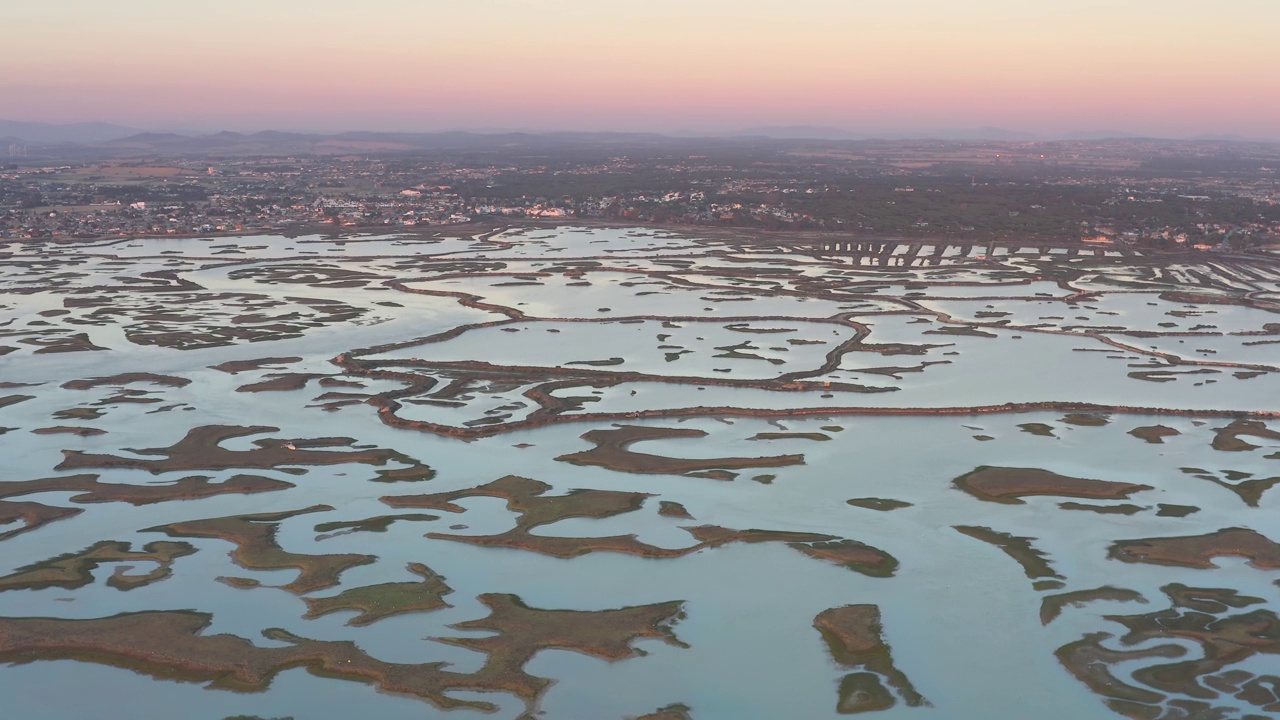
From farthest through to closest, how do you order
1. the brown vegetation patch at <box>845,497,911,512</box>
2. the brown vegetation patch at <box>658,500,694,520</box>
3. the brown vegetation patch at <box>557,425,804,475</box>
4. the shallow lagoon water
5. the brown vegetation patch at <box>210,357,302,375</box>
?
the brown vegetation patch at <box>210,357,302,375</box> → the brown vegetation patch at <box>557,425,804,475</box> → the brown vegetation patch at <box>845,497,911,512</box> → the brown vegetation patch at <box>658,500,694,520</box> → the shallow lagoon water

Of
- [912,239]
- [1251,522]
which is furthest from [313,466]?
[912,239]

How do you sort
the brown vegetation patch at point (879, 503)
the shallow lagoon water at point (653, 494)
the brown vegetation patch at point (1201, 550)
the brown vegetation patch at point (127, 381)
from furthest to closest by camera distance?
the brown vegetation patch at point (127, 381) → the brown vegetation patch at point (879, 503) → the brown vegetation patch at point (1201, 550) → the shallow lagoon water at point (653, 494)

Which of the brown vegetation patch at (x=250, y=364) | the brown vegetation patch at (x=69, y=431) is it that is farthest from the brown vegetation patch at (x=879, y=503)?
the brown vegetation patch at (x=250, y=364)

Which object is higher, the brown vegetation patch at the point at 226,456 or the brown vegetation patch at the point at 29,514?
the brown vegetation patch at the point at 226,456

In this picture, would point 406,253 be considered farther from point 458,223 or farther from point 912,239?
point 912,239

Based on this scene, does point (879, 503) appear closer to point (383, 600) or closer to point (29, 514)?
point (383, 600)

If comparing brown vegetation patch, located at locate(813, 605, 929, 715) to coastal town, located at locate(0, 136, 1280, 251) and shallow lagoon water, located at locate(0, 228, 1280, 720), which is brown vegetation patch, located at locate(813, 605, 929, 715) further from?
coastal town, located at locate(0, 136, 1280, 251)

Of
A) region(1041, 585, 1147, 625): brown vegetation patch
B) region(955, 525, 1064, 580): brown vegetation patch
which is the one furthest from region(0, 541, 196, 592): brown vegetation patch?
region(1041, 585, 1147, 625): brown vegetation patch

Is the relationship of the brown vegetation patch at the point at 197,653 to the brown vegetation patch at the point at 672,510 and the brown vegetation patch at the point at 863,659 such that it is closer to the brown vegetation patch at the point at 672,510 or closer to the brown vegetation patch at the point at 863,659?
the brown vegetation patch at the point at 863,659
